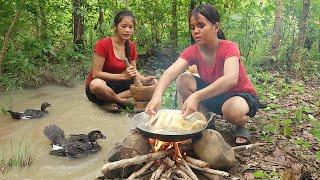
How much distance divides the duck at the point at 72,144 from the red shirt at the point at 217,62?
1430 millimetres

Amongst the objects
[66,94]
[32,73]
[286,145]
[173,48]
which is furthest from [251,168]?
[173,48]

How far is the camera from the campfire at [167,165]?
12.0 feet

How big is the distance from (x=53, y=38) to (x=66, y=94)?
2.38m

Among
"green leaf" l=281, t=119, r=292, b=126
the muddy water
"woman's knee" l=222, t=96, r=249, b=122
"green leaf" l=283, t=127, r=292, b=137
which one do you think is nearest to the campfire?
the muddy water

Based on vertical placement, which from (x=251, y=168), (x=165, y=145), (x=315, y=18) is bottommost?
(x=251, y=168)

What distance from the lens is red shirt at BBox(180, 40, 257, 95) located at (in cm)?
447

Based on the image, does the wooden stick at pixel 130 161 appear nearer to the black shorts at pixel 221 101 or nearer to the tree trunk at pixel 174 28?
the black shorts at pixel 221 101

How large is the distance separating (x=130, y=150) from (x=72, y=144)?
956 mm

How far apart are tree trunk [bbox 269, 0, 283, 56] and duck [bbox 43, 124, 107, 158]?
5667mm

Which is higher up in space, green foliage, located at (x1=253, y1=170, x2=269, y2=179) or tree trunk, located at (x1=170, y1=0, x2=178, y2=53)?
tree trunk, located at (x1=170, y1=0, x2=178, y2=53)

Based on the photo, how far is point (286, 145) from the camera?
185 inches

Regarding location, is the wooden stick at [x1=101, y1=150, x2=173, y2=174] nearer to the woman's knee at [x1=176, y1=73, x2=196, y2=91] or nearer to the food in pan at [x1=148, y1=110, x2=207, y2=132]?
the food in pan at [x1=148, y1=110, x2=207, y2=132]

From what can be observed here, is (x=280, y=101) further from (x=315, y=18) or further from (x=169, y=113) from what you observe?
(x=315, y=18)

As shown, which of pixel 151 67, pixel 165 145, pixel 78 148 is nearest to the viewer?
pixel 165 145
